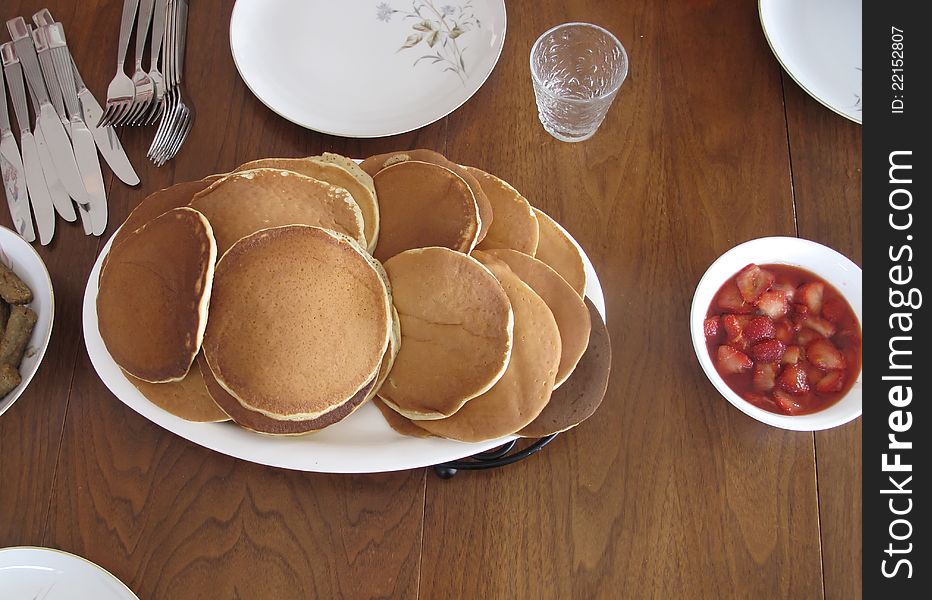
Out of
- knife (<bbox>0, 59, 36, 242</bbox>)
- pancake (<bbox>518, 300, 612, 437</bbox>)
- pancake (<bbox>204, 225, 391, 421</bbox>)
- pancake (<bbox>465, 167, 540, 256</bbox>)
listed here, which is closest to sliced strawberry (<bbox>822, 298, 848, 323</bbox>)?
pancake (<bbox>518, 300, 612, 437</bbox>)

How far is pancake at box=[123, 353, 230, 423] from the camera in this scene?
978 millimetres

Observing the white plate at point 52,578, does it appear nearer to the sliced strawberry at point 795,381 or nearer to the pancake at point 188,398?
the pancake at point 188,398

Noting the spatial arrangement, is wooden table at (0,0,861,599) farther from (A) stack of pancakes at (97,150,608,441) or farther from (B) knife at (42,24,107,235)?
(A) stack of pancakes at (97,150,608,441)

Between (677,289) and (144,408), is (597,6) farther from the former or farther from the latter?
(144,408)

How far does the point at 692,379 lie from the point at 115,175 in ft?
3.43

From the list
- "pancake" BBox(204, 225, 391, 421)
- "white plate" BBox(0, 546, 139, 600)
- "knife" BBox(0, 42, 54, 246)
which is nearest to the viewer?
"pancake" BBox(204, 225, 391, 421)

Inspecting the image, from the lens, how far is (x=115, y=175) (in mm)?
1297

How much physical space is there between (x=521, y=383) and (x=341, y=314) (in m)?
0.25

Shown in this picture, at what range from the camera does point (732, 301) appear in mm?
1116

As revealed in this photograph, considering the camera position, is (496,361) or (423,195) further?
(423,195)

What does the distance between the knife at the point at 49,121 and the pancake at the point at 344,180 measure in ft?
1.36

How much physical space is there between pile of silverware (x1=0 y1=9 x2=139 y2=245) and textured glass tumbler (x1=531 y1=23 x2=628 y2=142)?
74 cm

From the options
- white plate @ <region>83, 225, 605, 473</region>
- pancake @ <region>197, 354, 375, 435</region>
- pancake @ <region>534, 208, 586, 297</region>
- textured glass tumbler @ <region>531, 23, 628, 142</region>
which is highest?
textured glass tumbler @ <region>531, 23, 628, 142</region>
